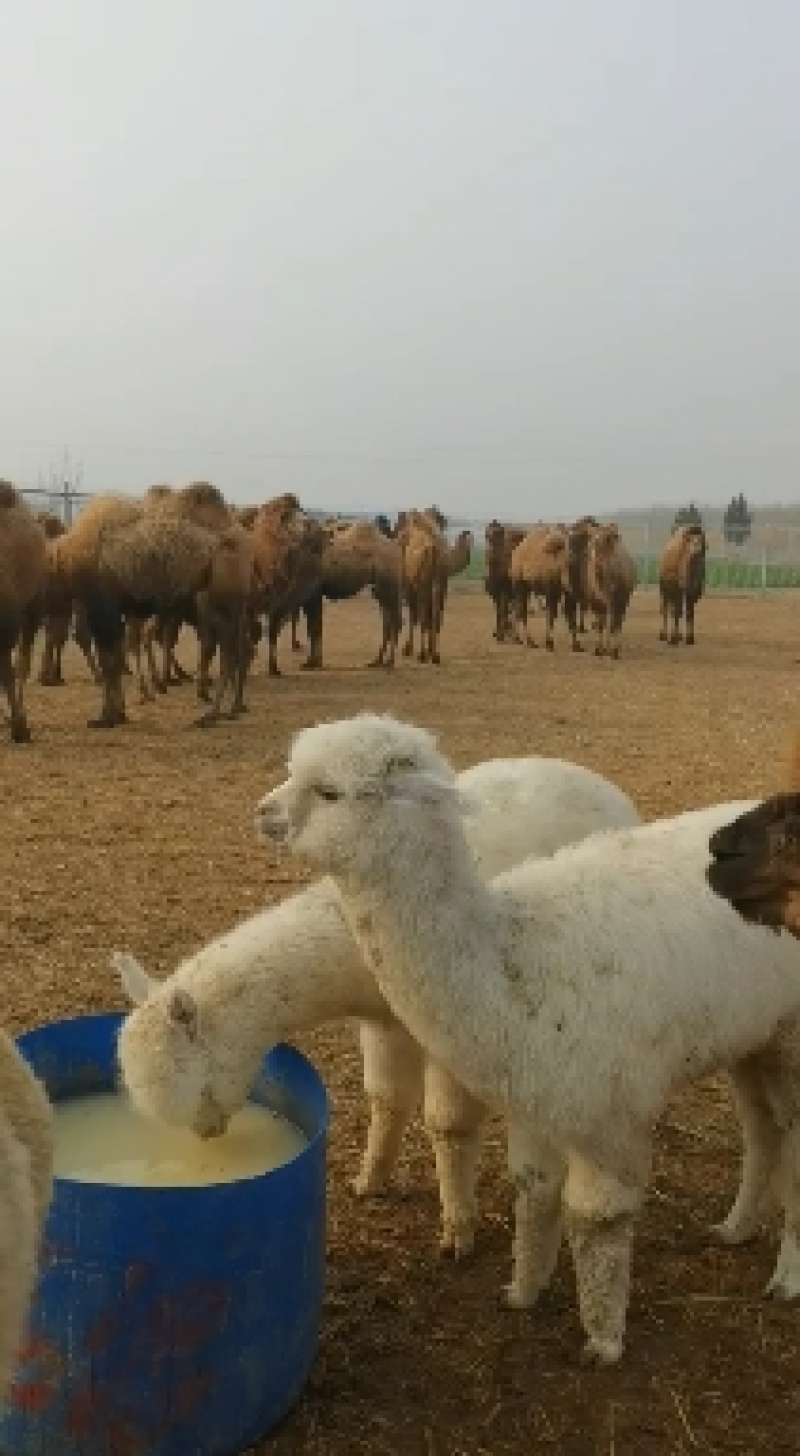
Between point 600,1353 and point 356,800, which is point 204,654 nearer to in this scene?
point 356,800

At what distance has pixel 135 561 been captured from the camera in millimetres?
11875

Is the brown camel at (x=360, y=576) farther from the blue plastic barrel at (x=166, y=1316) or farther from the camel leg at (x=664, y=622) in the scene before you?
the blue plastic barrel at (x=166, y=1316)

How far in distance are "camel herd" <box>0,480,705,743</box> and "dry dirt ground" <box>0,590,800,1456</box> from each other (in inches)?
30.3

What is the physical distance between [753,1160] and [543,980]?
1.13 m

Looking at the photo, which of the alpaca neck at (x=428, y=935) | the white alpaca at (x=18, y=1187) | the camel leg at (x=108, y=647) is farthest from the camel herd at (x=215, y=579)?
the white alpaca at (x=18, y=1187)

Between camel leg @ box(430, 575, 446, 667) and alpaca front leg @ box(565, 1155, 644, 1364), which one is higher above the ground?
camel leg @ box(430, 575, 446, 667)

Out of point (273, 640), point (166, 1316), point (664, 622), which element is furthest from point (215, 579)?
point (664, 622)

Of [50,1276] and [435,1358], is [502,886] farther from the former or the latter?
[50,1276]

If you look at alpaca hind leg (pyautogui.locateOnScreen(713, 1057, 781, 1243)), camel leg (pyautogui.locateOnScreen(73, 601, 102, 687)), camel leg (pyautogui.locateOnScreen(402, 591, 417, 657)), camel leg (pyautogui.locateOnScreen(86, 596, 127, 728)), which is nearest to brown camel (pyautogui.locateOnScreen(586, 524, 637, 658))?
camel leg (pyautogui.locateOnScreen(402, 591, 417, 657))

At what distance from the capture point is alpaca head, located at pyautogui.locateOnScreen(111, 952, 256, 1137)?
3.30 metres

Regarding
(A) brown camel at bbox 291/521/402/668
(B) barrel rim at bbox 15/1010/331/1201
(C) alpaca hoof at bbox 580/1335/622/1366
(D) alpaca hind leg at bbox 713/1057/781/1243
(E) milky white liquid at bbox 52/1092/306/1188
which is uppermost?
(A) brown camel at bbox 291/521/402/668

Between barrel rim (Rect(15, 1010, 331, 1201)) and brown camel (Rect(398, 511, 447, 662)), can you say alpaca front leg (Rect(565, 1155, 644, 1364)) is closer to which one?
barrel rim (Rect(15, 1010, 331, 1201))

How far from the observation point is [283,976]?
3.61m

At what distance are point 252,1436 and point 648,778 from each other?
7839mm
